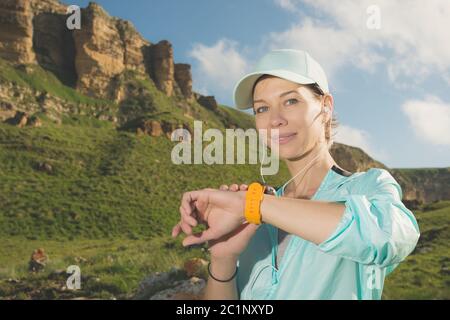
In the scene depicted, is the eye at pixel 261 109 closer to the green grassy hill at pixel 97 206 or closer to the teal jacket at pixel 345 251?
the teal jacket at pixel 345 251

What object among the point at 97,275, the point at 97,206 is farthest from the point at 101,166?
the point at 97,275

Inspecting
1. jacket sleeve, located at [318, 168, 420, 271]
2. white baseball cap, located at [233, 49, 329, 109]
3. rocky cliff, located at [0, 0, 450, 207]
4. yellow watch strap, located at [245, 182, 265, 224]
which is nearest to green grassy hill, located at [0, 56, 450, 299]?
rocky cliff, located at [0, 0, 450, 207]

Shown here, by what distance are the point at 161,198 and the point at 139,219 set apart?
24.9ft

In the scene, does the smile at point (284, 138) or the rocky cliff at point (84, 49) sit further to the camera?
the rocky cliff at point (84, 49)

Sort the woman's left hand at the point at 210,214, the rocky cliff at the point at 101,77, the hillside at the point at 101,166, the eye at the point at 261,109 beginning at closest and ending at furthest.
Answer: the woman's left hand at the point at 210,214 → the eye at the point at 261,109 → the hillside at the point at 101,166 → the rocky cliff at the point at 101,77

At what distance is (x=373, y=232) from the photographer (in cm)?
149

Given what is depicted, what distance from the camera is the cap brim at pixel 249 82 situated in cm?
197

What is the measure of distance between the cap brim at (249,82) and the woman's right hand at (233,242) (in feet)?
1.73

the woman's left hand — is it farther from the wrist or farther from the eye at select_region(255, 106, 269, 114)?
the eye at select_region(255, 106, 269, 114)

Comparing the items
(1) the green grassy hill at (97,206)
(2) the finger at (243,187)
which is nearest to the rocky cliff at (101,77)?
(1) the green grassy hill at (97,206)

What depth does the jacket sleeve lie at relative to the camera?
149cm

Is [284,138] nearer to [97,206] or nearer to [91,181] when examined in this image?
[97,206]

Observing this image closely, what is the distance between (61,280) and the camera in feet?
62.4

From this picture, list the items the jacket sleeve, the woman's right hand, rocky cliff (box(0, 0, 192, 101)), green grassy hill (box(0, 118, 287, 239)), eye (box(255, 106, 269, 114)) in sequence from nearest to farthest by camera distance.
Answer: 1. the jacket sleeve
2. the woman's right hand
3. eye (box(255, 106, 269, 114))
4. green grassy hill (box(0, 118, 287, 239))
5. rocky cliff (box(0, 0, 192, 101))
